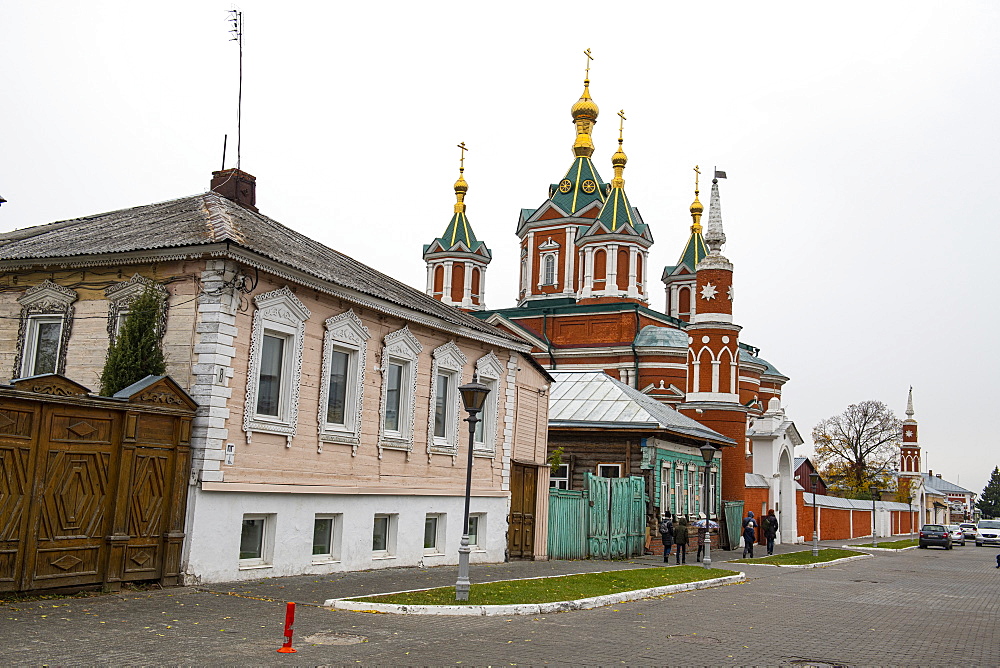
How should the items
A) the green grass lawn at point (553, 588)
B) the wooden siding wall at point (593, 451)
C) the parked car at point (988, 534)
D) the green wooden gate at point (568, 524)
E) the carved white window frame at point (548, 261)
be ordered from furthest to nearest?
the carved white window frame at point (548, 261) < the parked car at point (988, 534) < the wooden siding wall at point (593, 451) < the green wooden gate at point (568, 524) < the green grass lawn at point (553, 588)

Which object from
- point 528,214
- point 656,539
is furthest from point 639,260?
point 656,539

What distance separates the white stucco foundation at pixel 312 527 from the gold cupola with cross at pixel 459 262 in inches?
1619

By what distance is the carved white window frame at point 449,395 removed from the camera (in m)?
19.3

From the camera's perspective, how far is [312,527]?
16.2 metres

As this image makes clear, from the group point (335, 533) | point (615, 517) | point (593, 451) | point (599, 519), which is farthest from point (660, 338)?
point (335, 533)

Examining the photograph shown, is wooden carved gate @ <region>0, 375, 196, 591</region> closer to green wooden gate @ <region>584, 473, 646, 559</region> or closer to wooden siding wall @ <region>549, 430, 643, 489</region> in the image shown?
green wooden gate @ <region>584, 473, 646, 559</region>

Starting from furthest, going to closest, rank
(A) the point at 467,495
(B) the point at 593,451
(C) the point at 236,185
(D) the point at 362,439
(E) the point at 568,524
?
(B) the point at 593,451, (E) the point at 568,524, (C) the point at 236,185, (D) the point at 362,439, (A) the point at 467,495

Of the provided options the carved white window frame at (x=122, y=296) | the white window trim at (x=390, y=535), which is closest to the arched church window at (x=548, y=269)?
the white window trim at (x=390, y=535)

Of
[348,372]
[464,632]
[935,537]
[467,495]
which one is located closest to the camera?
[464,632]

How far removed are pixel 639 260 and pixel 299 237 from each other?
39369 mm

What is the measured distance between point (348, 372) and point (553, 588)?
5103mm

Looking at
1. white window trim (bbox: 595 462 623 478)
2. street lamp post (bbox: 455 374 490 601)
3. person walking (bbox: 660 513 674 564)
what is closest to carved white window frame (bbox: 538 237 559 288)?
white window trim (bbox: 595 462 623 478)

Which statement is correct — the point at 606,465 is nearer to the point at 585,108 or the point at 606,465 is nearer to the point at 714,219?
the point at 714,219

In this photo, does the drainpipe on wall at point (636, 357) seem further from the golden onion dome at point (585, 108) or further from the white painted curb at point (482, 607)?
the white painted curb at point (482, 607)
